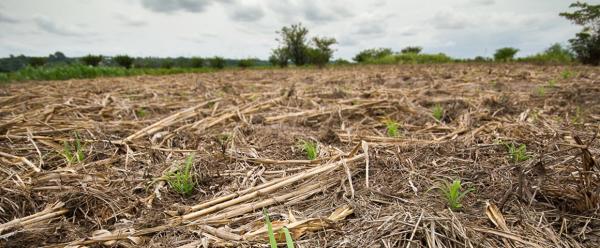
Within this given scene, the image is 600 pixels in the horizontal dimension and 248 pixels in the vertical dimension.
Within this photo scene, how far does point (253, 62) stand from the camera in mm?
24141

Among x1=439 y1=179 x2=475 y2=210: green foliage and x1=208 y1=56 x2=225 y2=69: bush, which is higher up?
x1=208 y1=56 x2=225 y2=69: bush

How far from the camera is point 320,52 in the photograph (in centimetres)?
2377

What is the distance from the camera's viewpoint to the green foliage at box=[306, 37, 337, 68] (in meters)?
23.4

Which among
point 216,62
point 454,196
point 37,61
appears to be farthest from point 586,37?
point 37,61

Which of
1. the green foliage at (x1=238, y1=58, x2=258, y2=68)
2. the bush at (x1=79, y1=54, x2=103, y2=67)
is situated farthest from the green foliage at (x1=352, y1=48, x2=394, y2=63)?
the bush at (x1=79, y1=54, x2=103, y2=67)

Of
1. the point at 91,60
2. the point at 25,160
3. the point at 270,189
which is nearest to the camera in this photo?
the point at 270,189

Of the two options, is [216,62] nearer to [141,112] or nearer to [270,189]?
[141,112]

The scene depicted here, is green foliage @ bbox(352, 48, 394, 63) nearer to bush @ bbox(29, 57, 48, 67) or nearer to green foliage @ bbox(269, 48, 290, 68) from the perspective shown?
green foliage @ bbox(269, 48, 290, 68)

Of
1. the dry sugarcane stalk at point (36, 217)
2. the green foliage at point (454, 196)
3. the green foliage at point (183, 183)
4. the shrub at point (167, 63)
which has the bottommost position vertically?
the dry sugarcane stalk at point (36, 217)

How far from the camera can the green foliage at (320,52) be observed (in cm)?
2342

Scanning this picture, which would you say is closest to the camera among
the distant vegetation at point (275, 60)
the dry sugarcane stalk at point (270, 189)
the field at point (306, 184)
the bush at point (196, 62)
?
the field at point (306, 184)

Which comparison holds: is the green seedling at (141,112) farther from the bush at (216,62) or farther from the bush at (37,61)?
the bush at (37,61)

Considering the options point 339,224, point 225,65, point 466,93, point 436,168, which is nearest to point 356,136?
point 436,168

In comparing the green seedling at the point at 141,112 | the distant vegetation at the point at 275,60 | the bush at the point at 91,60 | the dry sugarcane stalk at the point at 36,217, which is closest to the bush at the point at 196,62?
the distant vegetation at the point at 275,60
